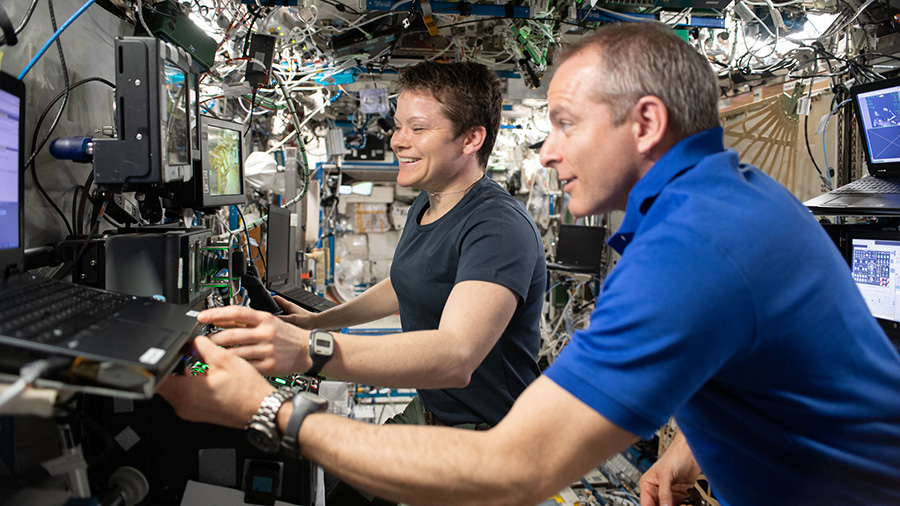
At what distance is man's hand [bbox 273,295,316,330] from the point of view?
6.29 feet

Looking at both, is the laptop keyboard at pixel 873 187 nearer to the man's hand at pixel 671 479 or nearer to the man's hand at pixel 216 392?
the man's hand at pixel 671 479

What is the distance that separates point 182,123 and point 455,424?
1.18 m

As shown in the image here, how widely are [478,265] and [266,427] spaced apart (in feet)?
2.40

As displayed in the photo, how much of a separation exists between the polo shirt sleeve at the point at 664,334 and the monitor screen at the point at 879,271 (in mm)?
2318

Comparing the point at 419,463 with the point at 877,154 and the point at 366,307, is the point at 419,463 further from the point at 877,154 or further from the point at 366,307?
the point at 877,154

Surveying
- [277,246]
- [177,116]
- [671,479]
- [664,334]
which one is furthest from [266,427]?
[277,246]

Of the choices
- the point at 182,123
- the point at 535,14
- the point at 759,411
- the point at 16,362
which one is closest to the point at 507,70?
the point at 535,14

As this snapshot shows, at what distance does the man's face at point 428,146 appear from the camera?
1881mm

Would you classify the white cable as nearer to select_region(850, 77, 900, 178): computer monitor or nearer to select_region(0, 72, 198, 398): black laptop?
select_region(0, 72, 198, 398): black laptop

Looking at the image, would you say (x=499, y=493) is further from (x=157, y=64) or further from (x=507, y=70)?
(x=507, y=70)

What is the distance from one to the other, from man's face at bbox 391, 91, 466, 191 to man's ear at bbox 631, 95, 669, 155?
3.07 ft

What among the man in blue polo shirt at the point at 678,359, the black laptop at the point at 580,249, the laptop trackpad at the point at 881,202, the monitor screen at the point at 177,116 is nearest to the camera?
the man in blue polo shirt at the point at 678,359

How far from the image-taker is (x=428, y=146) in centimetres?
188

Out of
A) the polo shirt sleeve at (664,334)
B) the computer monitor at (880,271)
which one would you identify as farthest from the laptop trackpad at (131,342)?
the computer monitor at (880,271)
